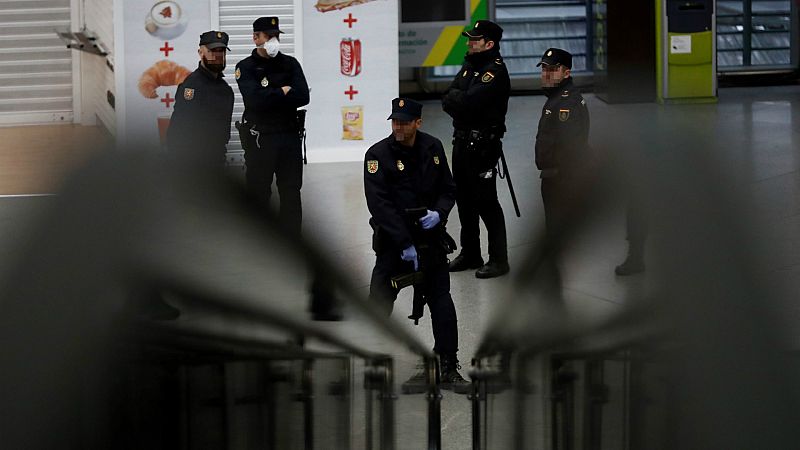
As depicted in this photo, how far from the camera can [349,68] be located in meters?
14.0

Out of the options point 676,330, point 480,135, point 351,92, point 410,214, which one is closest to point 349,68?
point 351,92

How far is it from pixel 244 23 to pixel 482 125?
4943mm

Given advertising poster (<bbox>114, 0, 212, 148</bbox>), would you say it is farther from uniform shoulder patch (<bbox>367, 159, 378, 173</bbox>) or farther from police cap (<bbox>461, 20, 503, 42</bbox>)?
uniform shoulder patch (<bbox>367, 159, 378, 173</bbox>)

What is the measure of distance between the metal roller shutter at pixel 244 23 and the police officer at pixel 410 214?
6.55 metres

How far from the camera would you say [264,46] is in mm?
10203

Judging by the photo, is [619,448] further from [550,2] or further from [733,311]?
[550,2]

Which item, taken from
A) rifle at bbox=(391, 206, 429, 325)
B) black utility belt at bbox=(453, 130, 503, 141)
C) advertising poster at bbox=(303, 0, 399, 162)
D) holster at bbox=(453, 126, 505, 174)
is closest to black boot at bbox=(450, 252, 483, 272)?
holster at bbox=(453, 126, 505, 174)

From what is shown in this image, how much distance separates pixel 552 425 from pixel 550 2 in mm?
17626

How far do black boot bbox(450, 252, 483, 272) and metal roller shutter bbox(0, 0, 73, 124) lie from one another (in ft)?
26.1

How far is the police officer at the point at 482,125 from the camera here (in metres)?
9.52

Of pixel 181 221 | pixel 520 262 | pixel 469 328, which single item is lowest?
pixel 469 328

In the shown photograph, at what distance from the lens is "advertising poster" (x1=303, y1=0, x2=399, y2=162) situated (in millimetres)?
13953

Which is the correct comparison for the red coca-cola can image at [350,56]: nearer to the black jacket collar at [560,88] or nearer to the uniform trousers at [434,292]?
the black jacket collar at [560,88]

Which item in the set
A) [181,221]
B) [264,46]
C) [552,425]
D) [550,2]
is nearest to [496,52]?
[264,46]
